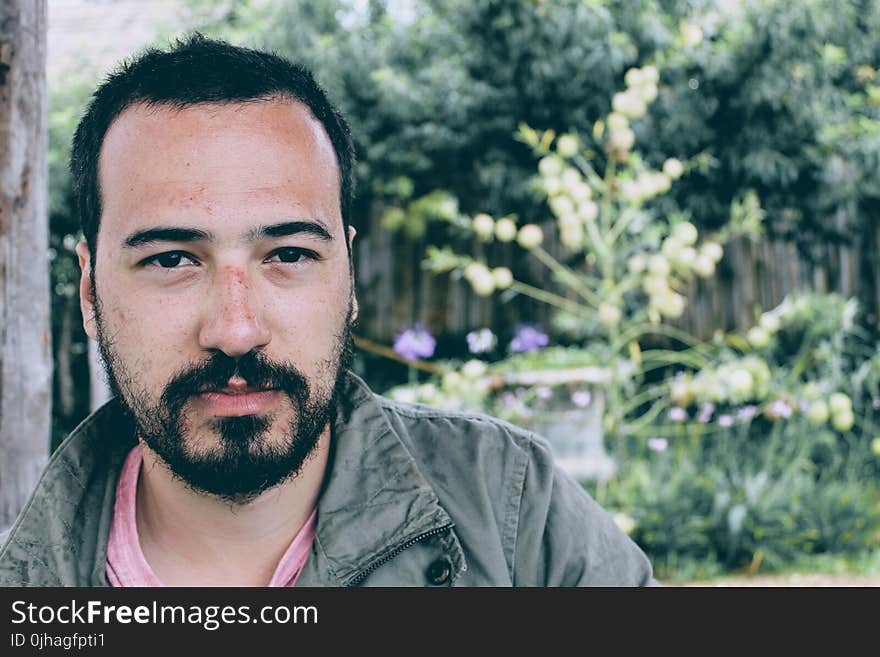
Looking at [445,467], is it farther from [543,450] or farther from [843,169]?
[843,169]

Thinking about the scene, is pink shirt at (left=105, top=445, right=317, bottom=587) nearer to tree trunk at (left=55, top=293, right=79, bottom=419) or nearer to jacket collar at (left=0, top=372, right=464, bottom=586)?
jacket collar at (left=0, top=372, right=464, bottom=586)

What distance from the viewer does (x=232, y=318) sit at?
4.43 ft

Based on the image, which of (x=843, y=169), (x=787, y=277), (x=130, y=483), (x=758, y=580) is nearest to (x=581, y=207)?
(x=758, y=580)

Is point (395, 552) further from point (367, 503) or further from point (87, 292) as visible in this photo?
point (87, 292)

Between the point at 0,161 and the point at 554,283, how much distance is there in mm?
4486

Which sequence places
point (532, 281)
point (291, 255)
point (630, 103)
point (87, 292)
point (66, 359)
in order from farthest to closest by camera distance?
point (532, 281), point (66, 359), point (630, 103), point (87, 292), point (291, 255)

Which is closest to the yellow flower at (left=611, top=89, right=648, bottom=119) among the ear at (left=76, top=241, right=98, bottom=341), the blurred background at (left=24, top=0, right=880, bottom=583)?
the blurred background at (left=24, top=0, right=880, bottom=583)

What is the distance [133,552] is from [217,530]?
142mm

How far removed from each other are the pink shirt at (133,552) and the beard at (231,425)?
0.13m

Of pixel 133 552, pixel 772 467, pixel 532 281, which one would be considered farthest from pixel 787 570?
pixel 133 552

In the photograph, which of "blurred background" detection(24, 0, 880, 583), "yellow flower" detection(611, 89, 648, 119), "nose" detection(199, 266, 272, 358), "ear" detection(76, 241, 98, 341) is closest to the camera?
"nose" detection(199, 266, 272, 358)

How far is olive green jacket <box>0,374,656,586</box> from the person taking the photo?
1.45 meters

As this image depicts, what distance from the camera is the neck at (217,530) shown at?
1.51 metres

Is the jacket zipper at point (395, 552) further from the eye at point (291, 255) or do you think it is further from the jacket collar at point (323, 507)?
the eye at point (291, 255)
